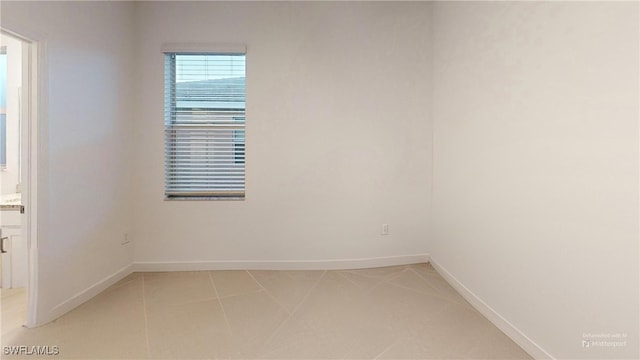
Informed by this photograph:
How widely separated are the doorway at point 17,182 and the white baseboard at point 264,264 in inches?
36.2

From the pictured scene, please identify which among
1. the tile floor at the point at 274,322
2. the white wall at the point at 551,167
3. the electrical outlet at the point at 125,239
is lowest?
the tile floor at the point at 274,322

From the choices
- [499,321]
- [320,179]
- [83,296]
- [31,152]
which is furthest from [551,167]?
[83,296]

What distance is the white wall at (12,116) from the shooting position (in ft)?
9.12

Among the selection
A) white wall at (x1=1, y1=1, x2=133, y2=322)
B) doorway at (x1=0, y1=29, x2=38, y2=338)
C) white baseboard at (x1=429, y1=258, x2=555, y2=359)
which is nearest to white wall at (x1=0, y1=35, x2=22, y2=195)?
doorway at (x1=0, y1=29, x2=38, y2=338)

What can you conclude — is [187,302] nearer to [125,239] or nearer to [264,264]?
[264,264]

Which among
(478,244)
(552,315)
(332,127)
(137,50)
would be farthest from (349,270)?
(137,50)

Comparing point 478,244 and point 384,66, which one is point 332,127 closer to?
point 384,66

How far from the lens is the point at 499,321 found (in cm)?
203

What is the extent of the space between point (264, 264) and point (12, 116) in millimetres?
2948

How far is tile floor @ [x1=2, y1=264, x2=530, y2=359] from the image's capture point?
178 cm

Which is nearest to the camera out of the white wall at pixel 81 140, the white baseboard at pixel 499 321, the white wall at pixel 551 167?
the white wall at pixel 551 167

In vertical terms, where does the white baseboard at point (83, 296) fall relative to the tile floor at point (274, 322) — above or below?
above

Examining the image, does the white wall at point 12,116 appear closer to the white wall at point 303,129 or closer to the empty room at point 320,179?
the empty room at point 320,179

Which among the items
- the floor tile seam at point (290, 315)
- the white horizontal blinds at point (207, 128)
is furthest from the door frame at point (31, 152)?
the floor tile seam at point (290, 315)
